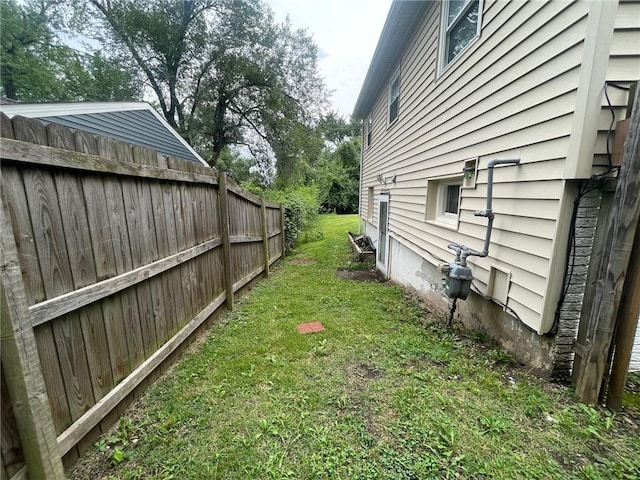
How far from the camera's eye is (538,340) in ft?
7.48

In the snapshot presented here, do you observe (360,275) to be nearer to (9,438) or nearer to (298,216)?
(298,216)

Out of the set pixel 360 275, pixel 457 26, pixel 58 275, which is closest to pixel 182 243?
pixel 58 275

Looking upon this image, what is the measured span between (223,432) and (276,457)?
1.49 feet

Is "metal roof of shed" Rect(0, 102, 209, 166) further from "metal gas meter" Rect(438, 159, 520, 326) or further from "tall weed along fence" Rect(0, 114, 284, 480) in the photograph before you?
"metal gas meter" Rect(438, 159, 520, 326)

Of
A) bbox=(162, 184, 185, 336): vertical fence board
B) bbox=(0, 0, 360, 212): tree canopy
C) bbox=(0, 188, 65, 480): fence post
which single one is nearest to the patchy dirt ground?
bbox=(162, 184, 185, 336): vertical fence board

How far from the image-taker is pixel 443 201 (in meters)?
4.43

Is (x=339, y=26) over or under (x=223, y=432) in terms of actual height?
over

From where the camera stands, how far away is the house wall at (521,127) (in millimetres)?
1969

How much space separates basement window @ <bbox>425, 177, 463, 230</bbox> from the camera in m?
4.07

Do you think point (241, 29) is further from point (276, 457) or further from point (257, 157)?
point (276, 457)

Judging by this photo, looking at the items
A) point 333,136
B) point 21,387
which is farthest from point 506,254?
point 333,136

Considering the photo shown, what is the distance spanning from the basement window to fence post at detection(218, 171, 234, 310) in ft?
10.4

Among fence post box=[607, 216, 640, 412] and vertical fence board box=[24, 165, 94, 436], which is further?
fence post box=[607, 216, 640, 412]

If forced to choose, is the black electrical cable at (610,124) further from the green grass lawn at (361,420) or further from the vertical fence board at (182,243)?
the vertical fence board at (182,243)
